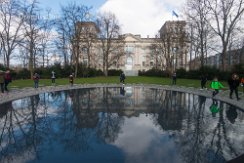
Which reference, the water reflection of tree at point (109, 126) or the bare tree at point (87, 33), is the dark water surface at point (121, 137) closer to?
the water reflection of tree at point (109, 126)

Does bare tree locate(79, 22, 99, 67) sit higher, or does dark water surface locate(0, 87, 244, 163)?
bare tree locate(79, 22, 99, 67)

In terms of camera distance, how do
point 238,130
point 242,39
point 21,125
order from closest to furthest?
1. point 238,130
2. point 21,125
3. point 242,39

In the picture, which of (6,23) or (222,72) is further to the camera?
(6,23)

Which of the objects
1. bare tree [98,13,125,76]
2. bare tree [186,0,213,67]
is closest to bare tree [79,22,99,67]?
bare tree [98,13,125,76]

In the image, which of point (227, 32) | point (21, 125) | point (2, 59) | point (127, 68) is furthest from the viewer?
point (127, 68)

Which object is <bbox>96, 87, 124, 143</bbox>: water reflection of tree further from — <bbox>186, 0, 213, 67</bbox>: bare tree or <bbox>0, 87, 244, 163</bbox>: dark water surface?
<bbox>186, 0, 213, 67</bbox>: bare tree

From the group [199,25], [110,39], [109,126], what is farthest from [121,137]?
[110,39]

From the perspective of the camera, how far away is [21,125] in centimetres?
721

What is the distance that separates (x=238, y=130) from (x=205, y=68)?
29.5 m

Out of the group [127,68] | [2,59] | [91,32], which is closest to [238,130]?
[91,32]

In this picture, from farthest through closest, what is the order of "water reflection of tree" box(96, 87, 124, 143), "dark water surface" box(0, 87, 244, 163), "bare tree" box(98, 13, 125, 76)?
"bare tree" box(98, 13, 125, 76) < "water reflection of tree" box(96, 87, 124, 143) < "dark water surface" box(0, 87, 244, 163)

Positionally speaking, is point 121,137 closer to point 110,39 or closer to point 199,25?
point 199,25

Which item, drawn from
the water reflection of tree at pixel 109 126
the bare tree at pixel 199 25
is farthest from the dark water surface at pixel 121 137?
the bare tree at pixel 199 25

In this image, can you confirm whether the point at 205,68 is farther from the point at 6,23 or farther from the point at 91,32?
the point at 6,23
